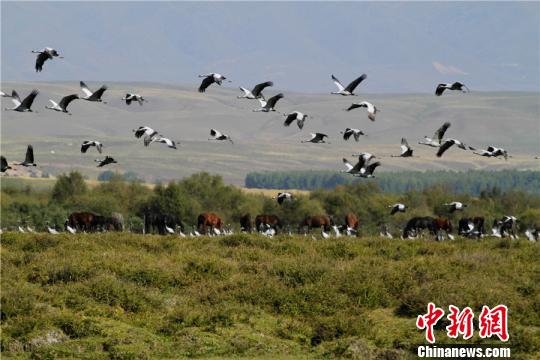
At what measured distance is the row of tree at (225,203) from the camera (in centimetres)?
10781

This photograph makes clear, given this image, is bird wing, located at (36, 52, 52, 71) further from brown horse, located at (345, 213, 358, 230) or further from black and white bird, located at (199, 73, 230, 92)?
brown horse, located at (345, 213, 358, 230)

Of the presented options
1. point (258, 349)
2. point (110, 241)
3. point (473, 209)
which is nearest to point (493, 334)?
point (258, 349)

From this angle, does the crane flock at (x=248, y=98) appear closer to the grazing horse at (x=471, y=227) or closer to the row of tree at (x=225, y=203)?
the grazing horse at (x=471, y=227)

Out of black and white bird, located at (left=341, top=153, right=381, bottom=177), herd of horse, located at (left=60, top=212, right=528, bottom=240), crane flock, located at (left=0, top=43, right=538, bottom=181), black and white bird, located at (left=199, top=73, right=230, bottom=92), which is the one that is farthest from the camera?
herd of horse, located at (left=60, top=212, right=528, bottom=240)

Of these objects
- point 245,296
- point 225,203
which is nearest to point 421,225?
point 245,296

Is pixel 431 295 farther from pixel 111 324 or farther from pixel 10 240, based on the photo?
pixel 10 240

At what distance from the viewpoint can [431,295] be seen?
3766 cm

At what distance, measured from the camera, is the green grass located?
1318 inches

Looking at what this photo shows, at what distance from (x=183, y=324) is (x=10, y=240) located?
16.5m

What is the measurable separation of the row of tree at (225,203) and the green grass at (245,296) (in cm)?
5195

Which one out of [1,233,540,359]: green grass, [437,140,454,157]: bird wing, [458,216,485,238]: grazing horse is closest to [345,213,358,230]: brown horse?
[458,216,485,238]: grazing horse

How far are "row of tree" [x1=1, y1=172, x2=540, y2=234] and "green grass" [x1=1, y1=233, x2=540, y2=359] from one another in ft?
170

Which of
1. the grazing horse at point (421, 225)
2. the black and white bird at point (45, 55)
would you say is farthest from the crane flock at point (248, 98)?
the grazing horse at point (421, 225)

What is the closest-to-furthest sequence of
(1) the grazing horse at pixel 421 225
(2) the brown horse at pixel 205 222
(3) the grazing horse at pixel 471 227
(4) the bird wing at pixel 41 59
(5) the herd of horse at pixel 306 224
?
1. (4) the bird wing at pixel 41 59
2. (3) the grazing horse at pixel 471 227
3. (5) the herd of horse at pixel 306 224
4. (1) the grazing horse at pixel 421 225
5. (2) the brown horse at pixel 205 222
